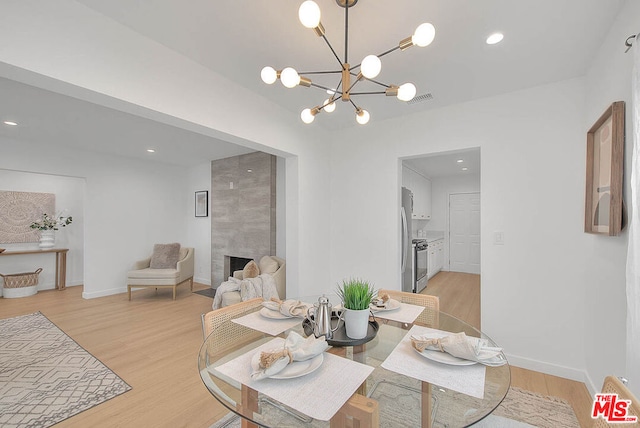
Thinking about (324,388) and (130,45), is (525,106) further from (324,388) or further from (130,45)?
(130,45)

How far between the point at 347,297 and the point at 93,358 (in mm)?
2862

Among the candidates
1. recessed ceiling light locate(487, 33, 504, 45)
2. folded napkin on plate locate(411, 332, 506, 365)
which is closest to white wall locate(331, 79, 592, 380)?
recessed ceiling light locate(487, 33, 504, 45)

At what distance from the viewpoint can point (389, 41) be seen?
1.80m

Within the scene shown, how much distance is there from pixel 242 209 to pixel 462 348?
4.16 m

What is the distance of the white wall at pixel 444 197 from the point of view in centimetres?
660

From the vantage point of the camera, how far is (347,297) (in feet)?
4.02

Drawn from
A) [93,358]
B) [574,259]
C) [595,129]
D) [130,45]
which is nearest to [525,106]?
[595,129]

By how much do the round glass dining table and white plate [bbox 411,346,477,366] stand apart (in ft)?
0.06

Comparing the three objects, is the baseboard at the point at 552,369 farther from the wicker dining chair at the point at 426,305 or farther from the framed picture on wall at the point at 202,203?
the framed picture on wall at the point at 202,203

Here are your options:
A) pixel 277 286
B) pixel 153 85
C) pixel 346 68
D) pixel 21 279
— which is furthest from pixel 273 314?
pixel 21 279

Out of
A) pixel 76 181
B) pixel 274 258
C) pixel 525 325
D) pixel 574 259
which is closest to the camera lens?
pixel 574 259

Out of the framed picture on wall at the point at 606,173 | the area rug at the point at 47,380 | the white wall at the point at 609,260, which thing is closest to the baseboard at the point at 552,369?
the white wall at the point at 609,260

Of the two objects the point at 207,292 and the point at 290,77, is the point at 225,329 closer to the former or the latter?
the point at 290,77

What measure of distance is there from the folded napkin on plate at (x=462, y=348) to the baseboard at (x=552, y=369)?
187 centimetres
